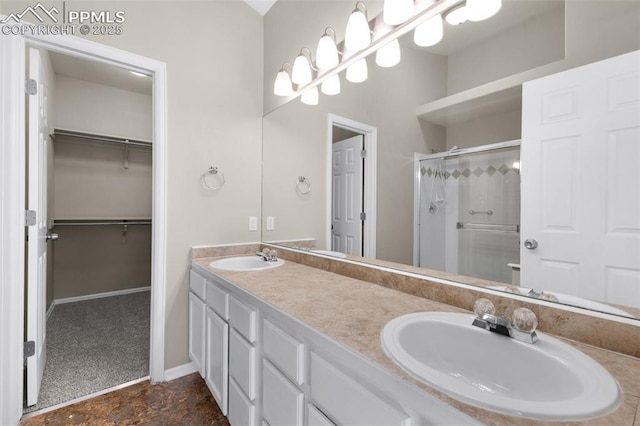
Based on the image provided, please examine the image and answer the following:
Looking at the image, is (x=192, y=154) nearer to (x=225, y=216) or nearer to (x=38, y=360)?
(x=225, y=216)

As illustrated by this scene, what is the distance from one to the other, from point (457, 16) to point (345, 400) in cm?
137

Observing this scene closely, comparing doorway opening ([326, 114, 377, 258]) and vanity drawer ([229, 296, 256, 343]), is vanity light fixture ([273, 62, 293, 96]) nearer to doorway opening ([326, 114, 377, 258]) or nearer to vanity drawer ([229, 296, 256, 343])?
doorway opening ([326, 114, 377, 258])

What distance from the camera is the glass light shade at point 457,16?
111cm

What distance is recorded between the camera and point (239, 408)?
1.35m

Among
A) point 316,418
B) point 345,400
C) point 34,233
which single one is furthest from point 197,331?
point 345,400

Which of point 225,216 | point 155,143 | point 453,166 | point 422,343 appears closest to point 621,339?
point 422,343

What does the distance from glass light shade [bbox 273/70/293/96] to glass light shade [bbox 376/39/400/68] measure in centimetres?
80

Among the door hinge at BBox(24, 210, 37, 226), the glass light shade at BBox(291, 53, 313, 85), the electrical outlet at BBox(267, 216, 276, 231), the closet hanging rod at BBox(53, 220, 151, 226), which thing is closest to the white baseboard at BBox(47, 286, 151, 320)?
the closet hanging rod at BBox(53, 220, 151, 226)

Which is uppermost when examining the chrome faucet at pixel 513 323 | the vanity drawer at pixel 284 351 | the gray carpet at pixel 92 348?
the chrome faucet at pixel 513 323

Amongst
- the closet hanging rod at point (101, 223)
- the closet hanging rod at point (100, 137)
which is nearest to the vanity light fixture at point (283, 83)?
the closet hanging rod at point (100, 137)

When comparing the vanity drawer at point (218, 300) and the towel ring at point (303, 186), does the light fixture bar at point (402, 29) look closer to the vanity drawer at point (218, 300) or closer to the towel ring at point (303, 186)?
the towel ring at point (303, 186)

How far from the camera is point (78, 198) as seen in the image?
3541 millimetres

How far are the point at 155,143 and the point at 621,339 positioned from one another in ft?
7.57

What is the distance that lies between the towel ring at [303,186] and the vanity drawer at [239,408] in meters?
1.18
